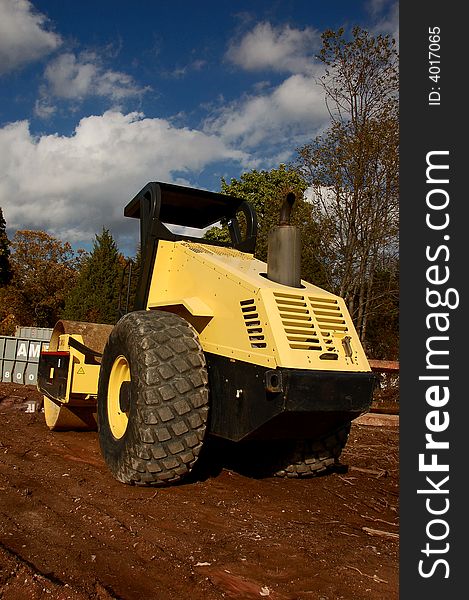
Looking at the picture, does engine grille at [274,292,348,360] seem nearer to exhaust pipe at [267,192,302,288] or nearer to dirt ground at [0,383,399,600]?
exhaust pipe at [267,192,302,288]

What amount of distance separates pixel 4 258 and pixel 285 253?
37.3m

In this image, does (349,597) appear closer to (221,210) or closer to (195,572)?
(195,572)

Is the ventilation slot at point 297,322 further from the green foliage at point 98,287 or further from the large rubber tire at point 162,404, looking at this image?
the green foliage at point 98,287

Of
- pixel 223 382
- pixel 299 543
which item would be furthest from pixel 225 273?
pixel 299 543

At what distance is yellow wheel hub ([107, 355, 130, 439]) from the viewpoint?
461 cm

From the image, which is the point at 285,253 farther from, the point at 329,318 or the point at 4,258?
the point at 4,258

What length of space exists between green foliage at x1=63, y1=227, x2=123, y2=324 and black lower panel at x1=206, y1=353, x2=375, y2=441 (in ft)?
72.8

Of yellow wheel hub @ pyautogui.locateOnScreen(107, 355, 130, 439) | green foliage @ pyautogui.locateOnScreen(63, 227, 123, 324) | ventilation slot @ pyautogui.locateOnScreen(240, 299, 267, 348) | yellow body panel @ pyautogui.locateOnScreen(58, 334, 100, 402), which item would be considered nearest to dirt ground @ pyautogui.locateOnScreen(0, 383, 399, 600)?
yellow wheel hub @ pyautogui.locateOnScreen(107, 355, 130, 439)

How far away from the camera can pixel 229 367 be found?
4.02 meters

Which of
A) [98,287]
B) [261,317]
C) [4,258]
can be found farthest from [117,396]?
[4,258]

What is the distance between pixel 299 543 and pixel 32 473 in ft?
7.74

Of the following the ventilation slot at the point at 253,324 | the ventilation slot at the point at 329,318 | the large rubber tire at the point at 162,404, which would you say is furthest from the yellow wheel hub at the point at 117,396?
the ventilation slot at the point at 329,318

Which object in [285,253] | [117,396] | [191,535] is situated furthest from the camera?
→ [117,396]

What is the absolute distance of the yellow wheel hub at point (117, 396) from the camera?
4613mm
